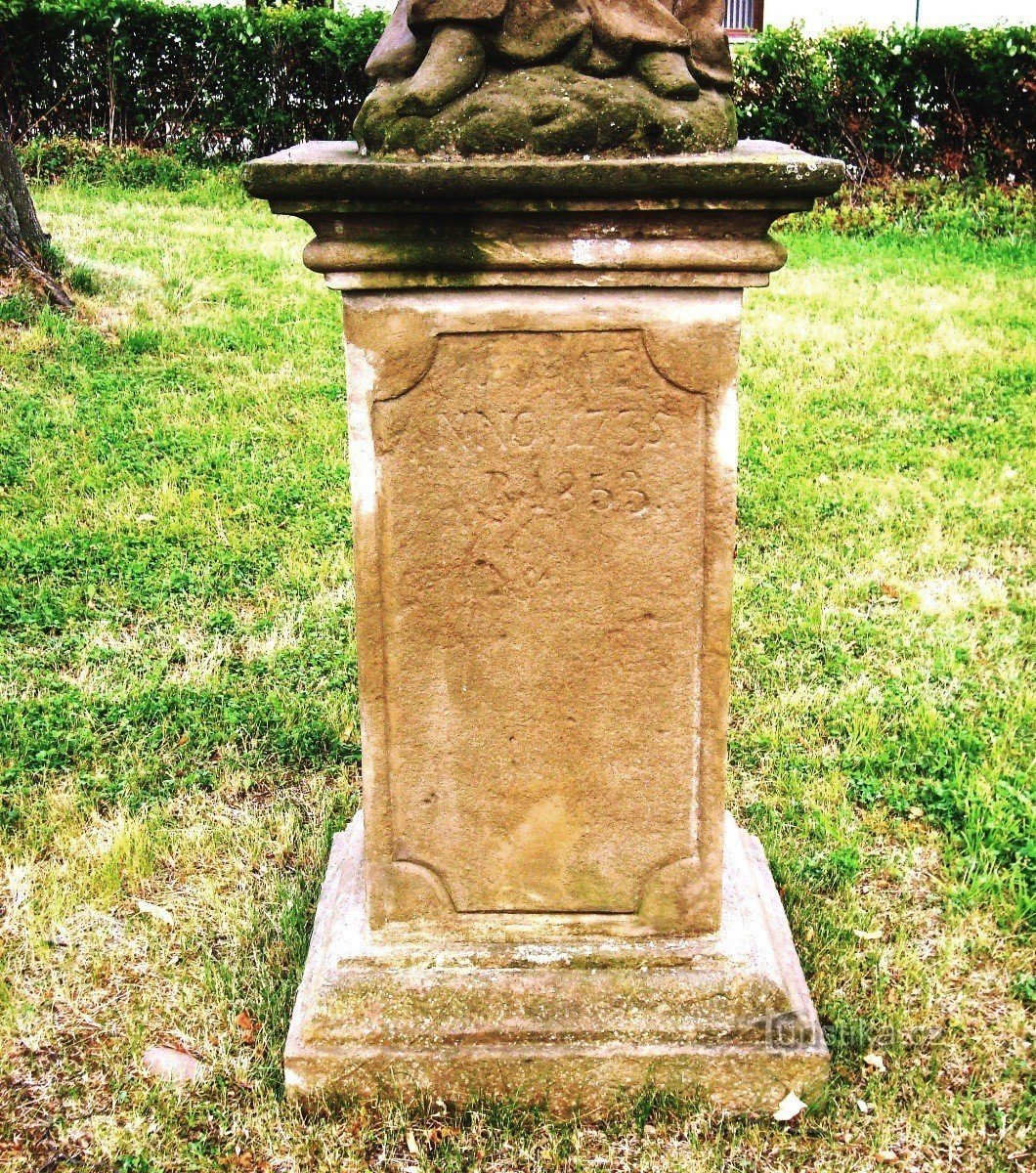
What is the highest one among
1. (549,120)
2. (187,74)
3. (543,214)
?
(187,74)

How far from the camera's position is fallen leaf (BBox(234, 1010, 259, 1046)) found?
2785 mm

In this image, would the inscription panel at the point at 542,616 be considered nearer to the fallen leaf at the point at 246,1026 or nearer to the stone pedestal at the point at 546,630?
the stone pedestal at the point at 546,630

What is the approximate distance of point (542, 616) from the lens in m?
2.52

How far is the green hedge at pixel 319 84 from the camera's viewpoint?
11172mm

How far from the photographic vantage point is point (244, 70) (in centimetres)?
1266

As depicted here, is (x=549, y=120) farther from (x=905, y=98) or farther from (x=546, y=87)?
(x=905, y=98)

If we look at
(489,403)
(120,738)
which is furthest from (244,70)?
(489,403)

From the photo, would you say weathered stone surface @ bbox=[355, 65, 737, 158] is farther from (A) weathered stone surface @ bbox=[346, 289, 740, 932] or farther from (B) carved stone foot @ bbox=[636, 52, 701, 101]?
(A) weathered stone surface @ bbox=[346, 289, 740, 932]

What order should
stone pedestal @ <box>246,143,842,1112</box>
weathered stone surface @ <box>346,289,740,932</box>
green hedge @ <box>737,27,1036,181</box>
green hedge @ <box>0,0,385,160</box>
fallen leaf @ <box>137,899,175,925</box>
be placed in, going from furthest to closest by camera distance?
green hedge @ <box>0,0,385,160</box> → green hedge @ <box>737,27,1036,181</box> → fallen leaf @ <box>137,899,175,925</box> → weathered stone surface @ <box>346,289,740,932</box> → stone pedestal @ <box>246,143,842,1112</box>

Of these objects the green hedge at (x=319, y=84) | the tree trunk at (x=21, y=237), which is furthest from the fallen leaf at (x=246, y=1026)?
the green hedge at (x=319, y=84)

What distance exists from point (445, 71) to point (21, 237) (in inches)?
243

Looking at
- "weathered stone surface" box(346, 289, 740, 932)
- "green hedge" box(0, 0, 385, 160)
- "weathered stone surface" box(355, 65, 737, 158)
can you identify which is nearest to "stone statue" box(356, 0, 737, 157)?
"weathered stone surface" box(355, 65, 737, 158)

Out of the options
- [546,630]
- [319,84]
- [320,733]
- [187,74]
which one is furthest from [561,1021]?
[187,74]

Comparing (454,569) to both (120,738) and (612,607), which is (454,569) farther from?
(120,738)
